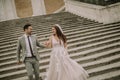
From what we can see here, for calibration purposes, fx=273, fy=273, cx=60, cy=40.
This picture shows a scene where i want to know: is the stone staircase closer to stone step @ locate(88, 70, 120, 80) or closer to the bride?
stone step @ locate(88, 70, 120, 80)

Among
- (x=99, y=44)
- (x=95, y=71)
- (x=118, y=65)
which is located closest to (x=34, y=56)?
(x=95, y=71)

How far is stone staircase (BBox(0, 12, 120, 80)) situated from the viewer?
797cm

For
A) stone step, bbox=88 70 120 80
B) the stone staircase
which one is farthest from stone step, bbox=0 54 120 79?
stone step, bbox=88 70 120 80

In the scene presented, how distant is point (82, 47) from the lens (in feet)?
31.6

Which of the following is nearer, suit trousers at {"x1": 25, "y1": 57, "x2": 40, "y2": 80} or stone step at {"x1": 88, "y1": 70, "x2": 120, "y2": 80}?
suit trousers at {"x1": 25, "y1": 57, "x2": 40, "y2": 80}

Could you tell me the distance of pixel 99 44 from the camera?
382 inches

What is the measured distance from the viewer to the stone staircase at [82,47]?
26.2 feet

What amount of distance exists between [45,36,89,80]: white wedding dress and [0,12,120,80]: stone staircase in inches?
42.5

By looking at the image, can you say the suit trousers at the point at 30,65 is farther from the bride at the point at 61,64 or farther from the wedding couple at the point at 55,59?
the bride at the point at 61,64

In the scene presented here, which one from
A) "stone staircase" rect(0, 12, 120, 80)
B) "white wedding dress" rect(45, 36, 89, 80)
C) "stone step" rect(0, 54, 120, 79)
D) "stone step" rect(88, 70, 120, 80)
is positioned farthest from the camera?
"stone staircase" rect(0, 12, 120, 80)

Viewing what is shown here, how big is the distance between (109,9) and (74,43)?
11.1 feet

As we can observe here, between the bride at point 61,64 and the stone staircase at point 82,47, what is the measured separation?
3.61ft

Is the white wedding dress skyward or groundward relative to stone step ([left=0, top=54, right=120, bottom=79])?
skyward

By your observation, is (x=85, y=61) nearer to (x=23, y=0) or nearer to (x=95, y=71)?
(x=95, y=71)
